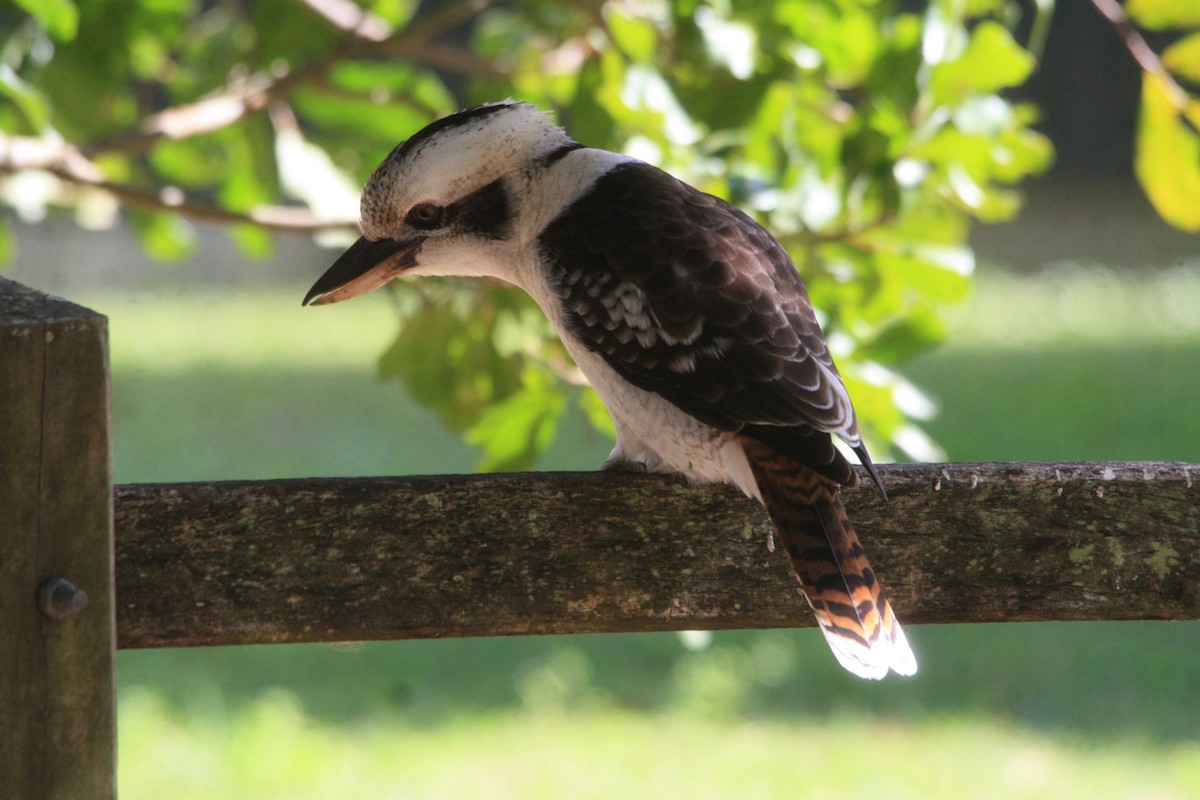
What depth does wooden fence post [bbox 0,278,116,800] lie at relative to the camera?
1270mm

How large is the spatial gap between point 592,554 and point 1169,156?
5.07 feet

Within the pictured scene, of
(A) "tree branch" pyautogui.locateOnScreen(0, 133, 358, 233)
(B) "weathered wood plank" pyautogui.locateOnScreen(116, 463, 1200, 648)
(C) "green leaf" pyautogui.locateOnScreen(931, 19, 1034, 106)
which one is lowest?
(B) "weathered wood plank" pyautogui.locateOnScreen(116, 463, 1200, 648)

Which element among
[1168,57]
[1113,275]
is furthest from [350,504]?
[1113,275]

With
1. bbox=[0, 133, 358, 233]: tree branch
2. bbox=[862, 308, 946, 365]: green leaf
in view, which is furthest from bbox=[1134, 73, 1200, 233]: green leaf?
bbox=[0, 133, 358, 233]: tree branch

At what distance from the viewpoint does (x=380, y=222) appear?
7.17ft

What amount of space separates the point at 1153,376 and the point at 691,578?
663cm

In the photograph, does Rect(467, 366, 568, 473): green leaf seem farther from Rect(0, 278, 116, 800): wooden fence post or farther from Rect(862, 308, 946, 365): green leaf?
Rect(0, 278, 116, 800): wooden fence post

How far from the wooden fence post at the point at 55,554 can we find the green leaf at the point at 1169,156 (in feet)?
6.74

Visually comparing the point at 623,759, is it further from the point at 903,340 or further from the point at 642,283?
the point at 642,283

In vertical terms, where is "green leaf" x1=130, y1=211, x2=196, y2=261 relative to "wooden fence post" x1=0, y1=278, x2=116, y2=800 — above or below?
above

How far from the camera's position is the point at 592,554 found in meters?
1.75

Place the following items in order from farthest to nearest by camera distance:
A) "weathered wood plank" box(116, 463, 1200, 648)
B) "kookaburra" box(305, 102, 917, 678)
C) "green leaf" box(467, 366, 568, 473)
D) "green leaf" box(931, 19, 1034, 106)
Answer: "green leaf" box(467, 366, 568, 473) → "green leaf" box(931, 19, 1034, 106) → "kookaburra" box(305, 102, 917, 678) → "weathered wood plank" box(116, 463, 1200, 648)

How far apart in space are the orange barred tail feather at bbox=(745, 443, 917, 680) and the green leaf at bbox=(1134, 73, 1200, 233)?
1.26m

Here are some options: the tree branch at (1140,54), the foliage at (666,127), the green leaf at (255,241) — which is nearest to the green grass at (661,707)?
the green leaf at (255,241)
